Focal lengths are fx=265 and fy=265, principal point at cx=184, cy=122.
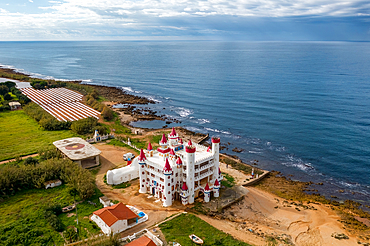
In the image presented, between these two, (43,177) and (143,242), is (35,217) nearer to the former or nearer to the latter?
(43,177)

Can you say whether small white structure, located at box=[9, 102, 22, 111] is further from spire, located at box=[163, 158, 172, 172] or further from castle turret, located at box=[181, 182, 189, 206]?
castle turret, located at box=[181, 182, 189, 206]

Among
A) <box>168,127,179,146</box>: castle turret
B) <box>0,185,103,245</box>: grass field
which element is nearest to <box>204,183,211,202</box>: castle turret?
<box>168,127,179,146</box>: castle turret

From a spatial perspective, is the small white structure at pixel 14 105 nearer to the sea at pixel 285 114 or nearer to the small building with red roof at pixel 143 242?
the sea at pixel 285 114

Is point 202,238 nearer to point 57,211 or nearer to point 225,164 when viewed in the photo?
point 57,211

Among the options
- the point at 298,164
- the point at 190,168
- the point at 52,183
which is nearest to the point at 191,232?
the point at 190,168

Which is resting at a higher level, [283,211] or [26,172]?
[26,172]

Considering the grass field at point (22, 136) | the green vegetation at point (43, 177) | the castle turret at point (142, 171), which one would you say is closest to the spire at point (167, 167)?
the castle turret at point (142, 171)

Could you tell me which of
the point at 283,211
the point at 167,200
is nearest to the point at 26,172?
the point at 167,200

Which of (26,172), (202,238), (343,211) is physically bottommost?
(343,211)
